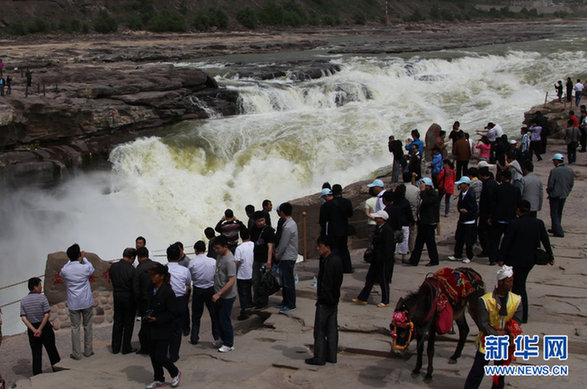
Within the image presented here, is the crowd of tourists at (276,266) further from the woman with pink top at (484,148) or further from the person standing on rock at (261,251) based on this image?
the woman with pink top at (484,148)

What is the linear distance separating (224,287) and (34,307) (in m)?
2.33

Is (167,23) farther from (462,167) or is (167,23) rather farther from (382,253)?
(382,253)

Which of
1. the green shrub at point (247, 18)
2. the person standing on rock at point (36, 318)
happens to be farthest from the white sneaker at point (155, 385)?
the green shrub at point (247, 18)

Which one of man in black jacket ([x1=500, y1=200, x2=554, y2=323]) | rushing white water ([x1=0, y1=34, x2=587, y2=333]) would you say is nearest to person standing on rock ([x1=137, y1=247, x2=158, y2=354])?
man in black jacket ([x1=500, y1=200, x2=554, y2=323])

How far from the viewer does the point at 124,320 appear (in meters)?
7.92

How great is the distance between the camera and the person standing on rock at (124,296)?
25.5ft

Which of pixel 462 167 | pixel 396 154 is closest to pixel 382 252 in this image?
Result: pixel 396 154

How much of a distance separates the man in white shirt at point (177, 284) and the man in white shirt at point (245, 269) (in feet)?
2.55

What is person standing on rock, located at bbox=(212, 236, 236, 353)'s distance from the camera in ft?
24.2

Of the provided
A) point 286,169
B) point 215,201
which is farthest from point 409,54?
point 215,201

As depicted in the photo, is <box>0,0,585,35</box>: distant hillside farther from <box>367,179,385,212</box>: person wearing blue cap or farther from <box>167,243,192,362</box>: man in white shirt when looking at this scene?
<box>167,243,192,362</box>: man in white shirt

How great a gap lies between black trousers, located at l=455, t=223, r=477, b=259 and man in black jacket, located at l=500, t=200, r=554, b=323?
2.42 m

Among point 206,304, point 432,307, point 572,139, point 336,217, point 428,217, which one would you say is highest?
point 572,139

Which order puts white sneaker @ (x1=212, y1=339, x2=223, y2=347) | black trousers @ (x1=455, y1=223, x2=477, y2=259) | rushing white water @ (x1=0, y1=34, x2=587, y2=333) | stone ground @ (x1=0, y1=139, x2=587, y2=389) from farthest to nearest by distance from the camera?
rushing white water @ (x1=0, y1=34, x2=587, y2=333), black trousers @ (x1=455, y1=223, x2=477, y2=259), white sneaker @ (x1=212, y1=339, x2=223, y2=347), stone ground @ (x1=0, y1=139, x2=587, y2=389)
